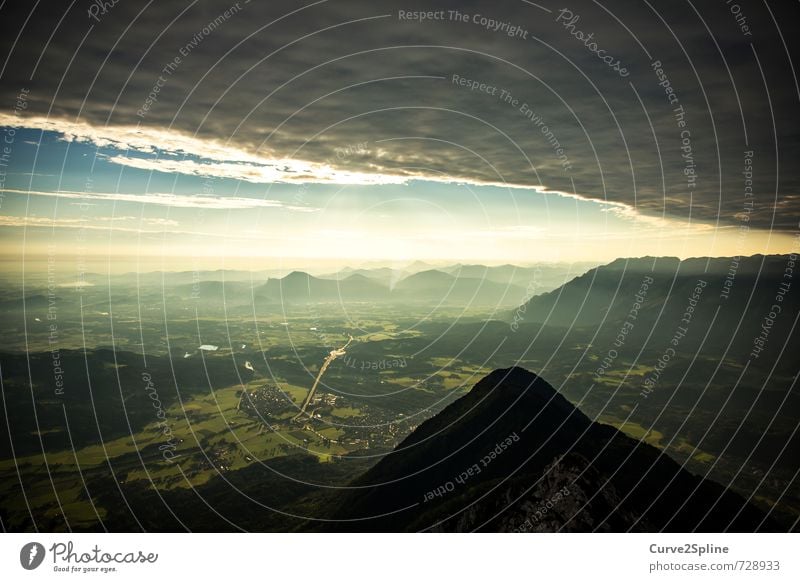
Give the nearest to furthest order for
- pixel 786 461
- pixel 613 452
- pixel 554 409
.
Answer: pixel 613 452 < pixel 554 409 < pixel 786 461

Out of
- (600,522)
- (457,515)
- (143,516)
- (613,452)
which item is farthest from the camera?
(143,516)
